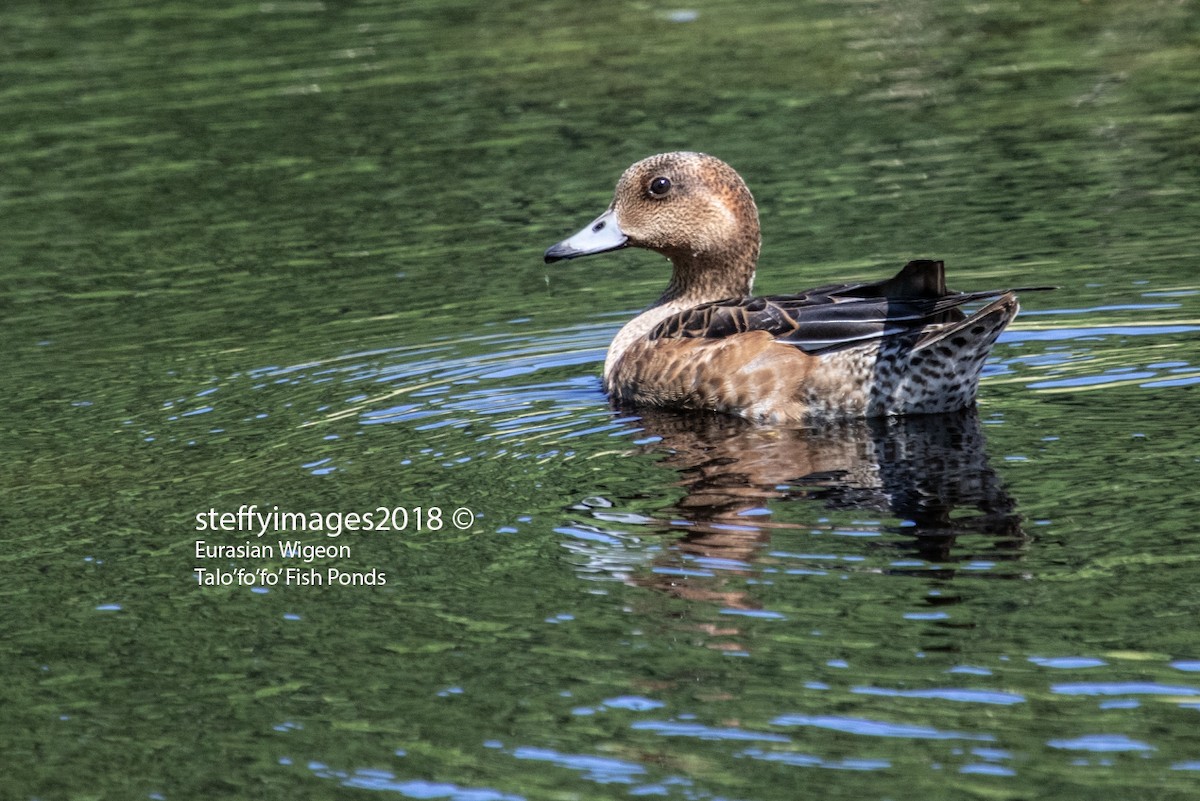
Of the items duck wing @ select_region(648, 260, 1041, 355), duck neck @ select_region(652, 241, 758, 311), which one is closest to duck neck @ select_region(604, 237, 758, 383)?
duck neck @ select_region(652, 241, 758, 311)

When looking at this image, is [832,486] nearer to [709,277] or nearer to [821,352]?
[821,352]

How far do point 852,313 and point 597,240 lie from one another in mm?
1994

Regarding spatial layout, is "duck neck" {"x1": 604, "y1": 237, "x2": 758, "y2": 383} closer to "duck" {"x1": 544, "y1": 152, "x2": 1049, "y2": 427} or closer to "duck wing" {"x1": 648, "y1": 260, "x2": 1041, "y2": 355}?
"duck" {"x1": 544, "y1": 152, "x2": 1049, "y2": 427}

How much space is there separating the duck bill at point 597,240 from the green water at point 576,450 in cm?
59

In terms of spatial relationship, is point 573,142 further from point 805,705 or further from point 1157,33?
point 805,705

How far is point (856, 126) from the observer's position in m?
14.1

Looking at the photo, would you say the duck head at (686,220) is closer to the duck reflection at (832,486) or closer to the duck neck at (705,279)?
the duck neck at (705,279)

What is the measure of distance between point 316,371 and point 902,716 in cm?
529

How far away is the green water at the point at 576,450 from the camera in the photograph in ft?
17.3

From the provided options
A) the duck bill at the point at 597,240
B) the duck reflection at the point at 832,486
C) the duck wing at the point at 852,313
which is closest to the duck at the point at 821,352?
the duck wing at the point at 852,313

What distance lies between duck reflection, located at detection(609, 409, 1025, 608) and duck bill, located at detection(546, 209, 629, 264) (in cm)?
135

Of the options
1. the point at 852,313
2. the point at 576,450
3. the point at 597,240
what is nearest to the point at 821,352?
the point at 852,313

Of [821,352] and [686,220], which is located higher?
[686,220]

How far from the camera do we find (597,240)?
988 centimetres
